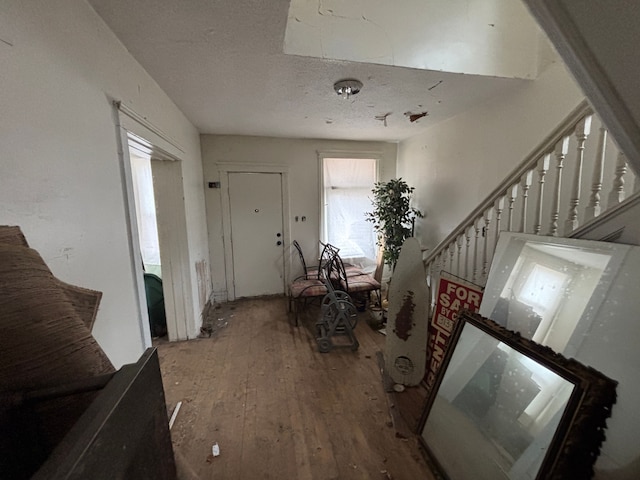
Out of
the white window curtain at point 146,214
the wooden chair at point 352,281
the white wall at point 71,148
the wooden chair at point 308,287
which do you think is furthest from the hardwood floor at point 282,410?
the white window curtain at point 146,214

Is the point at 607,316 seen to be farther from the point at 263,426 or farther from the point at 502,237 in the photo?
the point at 263,426

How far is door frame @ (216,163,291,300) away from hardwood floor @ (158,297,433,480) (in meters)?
1.05

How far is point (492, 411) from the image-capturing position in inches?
50.1

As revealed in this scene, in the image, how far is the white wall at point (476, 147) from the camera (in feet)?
6.27

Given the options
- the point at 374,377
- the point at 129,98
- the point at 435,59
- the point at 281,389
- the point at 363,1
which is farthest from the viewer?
the point at 374,377

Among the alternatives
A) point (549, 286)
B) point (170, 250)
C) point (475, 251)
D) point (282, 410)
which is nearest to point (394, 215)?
point (475, 251)

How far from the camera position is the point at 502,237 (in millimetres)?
1731

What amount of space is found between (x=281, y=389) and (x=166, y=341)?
1.47 metres

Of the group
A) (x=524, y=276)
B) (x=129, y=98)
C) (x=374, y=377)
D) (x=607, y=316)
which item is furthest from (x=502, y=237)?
(x=129, y=98)

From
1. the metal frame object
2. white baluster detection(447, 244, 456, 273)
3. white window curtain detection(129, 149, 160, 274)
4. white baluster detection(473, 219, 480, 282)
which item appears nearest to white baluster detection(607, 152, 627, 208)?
white baluster detection(473, 219, 480, 282)

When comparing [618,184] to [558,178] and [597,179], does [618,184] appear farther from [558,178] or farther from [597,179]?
[558,178]

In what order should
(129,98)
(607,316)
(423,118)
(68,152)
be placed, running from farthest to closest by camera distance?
(423,118)
(129,98)
(607,316)
(68,152)

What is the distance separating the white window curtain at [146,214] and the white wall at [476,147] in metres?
3.60

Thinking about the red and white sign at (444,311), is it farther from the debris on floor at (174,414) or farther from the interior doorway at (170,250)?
the interior doorway at (170,250)
